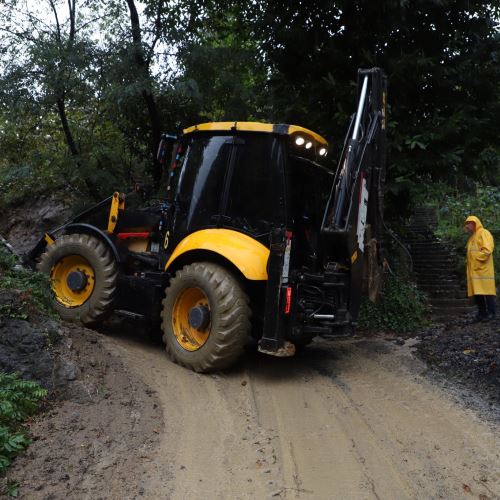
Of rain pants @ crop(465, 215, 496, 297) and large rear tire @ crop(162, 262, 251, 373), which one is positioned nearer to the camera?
large rear tire @ crop(162, 262, 251, 373)

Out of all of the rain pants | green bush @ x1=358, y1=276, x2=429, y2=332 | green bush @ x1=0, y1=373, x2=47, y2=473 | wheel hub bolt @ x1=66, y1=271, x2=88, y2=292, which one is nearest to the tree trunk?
wheel hub bolt @ x1=66, y1=271, x2=88, y2=292

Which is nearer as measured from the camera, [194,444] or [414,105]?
[194,444]

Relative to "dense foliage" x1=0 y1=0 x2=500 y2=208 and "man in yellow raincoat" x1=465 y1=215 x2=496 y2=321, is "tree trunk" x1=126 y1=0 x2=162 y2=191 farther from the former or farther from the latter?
"man in yellow raincoat" x1=465 y1=215 x2=496 y2=321

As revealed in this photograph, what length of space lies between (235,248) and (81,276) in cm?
240

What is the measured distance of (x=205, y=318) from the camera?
5.63 meters

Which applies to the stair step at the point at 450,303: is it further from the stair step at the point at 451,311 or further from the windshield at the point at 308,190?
the windshield at the point at 308,190

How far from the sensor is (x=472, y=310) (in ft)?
31.1

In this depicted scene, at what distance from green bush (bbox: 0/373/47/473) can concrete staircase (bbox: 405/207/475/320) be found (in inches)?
273

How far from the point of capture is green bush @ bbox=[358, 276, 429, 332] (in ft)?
27.3

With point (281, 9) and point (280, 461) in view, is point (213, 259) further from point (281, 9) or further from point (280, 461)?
point (281, 9)

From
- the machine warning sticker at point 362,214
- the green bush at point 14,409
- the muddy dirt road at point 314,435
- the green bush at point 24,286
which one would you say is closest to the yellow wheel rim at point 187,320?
the muddy dirt road at point 314,435

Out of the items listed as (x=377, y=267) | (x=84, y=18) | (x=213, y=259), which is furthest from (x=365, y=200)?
(x=84, y=18)

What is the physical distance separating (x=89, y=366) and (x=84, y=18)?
703 cm

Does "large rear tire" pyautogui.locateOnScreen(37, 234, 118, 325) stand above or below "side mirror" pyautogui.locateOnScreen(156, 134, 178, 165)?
below
